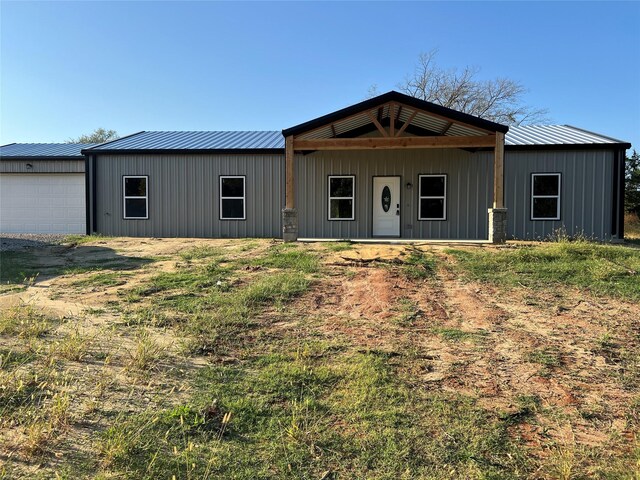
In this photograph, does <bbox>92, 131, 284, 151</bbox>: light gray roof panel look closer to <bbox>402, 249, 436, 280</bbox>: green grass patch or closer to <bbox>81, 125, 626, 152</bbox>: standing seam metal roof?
<bbox>81, 125, 626, 152</bbox>: standing seam metal roof

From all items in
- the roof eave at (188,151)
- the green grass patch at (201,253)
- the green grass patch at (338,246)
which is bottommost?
the green grass patch at (201,253)

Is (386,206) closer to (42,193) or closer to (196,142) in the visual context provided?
(196,142)

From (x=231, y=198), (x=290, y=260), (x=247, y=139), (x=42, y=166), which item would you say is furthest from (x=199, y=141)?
(x=290, y=260)

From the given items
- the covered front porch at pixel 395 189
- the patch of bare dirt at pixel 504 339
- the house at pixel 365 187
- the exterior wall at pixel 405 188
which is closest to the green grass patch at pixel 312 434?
the patch of bare dirt at pixel 504 339

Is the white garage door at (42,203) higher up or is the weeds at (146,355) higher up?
the white garage door at (42,203)

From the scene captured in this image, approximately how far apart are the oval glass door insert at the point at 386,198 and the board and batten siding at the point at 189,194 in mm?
3241

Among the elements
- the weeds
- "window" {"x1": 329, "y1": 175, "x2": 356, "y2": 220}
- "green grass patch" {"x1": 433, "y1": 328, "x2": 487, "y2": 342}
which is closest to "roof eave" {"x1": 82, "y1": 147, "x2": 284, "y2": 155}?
"window" {"x1": 329, "y1": 175, "x2": 356, "y2": 220}

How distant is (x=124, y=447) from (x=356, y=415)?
4.98ft

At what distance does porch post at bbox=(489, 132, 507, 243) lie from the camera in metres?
11.0

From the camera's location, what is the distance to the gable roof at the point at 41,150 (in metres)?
17.4

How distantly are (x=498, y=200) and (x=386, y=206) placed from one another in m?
4.19

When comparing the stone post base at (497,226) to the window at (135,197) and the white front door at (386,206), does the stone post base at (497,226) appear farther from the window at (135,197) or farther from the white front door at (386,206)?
the window at (135,197)

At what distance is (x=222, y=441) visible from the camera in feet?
9.71

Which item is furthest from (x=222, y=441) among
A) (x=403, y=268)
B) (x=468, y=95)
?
(x=468, y=95)
